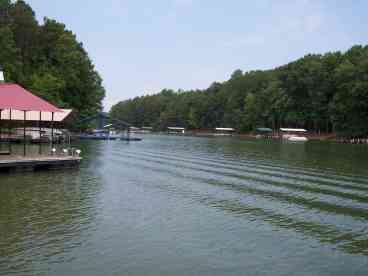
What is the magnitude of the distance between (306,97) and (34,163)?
100565mm

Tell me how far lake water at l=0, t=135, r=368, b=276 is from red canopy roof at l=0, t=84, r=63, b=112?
4805 mm

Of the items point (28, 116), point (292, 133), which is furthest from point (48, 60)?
point (292, 133)

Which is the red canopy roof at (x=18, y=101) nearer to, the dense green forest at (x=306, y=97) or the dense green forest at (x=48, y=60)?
the dense green forest at (x=48, y=60)

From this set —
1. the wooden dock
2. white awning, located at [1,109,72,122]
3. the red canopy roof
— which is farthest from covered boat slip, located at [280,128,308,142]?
the red canopy roof

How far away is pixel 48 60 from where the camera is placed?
259ft

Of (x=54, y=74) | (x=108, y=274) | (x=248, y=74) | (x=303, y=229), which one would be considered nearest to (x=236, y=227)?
(x=303, y=229)

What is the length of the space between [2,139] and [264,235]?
136 feet

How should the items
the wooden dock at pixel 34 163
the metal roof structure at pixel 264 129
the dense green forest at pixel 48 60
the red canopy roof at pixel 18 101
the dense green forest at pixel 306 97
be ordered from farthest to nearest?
the metal roof structure at pixel 264 129
the dense green forest at pixel 306 97
the dense green forest at pixel 48 60
the red canopy roof at pixel 18 101
the wooden dock at pixel 34 163

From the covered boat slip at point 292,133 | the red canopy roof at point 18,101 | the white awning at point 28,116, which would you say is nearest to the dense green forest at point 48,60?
the white awning at point 28,116

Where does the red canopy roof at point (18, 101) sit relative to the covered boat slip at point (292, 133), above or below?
above

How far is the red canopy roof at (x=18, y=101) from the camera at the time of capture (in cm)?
2961

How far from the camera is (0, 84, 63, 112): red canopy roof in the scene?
29608mm

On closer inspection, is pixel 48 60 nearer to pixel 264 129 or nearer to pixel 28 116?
pixel 28 116

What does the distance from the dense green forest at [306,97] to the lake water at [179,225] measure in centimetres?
7739
